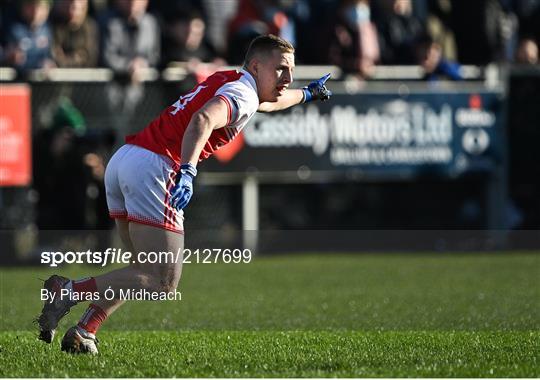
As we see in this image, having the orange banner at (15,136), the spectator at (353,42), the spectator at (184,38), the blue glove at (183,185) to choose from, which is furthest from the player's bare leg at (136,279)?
the spectator at (353,42)

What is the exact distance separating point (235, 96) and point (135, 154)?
0.71 metres

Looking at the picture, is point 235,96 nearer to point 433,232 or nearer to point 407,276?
point 407,276

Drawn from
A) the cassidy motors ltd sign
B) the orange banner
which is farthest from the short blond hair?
the cassidy motors ltd sign

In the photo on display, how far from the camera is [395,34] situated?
17359 millimetres

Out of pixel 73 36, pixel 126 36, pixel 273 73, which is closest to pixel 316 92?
pixel 273 73

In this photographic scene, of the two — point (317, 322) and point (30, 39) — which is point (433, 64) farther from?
point (317, 322)

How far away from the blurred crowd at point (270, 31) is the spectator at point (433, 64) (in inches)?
0.5

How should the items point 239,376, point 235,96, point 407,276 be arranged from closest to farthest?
point 239,376, point 235,96, point 407,276

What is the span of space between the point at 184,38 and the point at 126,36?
721mm

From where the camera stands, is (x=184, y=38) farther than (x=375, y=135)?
No

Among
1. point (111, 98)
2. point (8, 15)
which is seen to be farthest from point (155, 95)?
point (8, 15)

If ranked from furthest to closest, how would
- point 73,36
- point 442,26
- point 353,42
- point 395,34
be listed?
1. point 442,26
2. point 395,34
3. point 353,42
4. point 73,36

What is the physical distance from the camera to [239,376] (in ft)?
23.0

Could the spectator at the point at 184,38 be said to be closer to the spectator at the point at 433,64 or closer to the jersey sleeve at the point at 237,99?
the spectator at the point at 433,64
